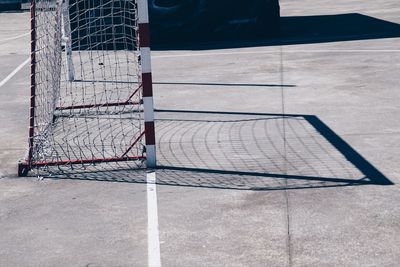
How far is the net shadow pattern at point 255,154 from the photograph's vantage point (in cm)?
954

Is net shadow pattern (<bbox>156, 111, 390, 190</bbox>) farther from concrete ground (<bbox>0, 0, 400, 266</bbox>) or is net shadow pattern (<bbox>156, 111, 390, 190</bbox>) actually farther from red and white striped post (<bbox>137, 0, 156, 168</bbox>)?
red and white striped post (<bbox>137, 0, 156, 168</bbox>)

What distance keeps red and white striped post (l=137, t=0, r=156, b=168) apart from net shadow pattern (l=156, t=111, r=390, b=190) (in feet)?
0.93

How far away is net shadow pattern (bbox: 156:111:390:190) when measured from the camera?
9.54 m

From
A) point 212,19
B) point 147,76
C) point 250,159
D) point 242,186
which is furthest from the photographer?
point 212,19

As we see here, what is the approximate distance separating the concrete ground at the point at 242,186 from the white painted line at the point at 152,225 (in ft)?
0.17

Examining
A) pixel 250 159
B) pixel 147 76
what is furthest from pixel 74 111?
pixel 250 159

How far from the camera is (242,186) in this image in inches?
368

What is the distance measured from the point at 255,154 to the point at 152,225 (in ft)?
9.64

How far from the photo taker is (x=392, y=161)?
10078mm

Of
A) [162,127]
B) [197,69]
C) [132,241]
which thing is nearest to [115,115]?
[162,127]

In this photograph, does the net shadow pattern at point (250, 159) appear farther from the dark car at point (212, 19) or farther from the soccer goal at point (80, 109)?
the dark car at point (212, 19)

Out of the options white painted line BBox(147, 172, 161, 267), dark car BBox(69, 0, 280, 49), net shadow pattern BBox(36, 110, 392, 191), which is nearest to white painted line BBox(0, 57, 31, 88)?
dark car BBox(69, 0, 280, 49)

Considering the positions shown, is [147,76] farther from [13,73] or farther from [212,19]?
[212,19]

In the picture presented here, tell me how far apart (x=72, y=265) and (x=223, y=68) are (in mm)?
11822
